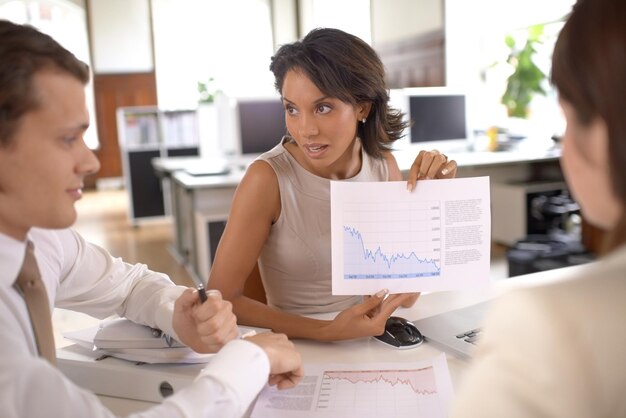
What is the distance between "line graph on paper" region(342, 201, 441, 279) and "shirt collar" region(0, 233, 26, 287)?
62cm

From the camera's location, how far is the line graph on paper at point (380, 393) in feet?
3.13

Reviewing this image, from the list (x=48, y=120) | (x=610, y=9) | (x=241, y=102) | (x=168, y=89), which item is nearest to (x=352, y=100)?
(x=48, y=120)

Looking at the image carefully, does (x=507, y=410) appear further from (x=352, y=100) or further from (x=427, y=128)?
(x=427, y=128)

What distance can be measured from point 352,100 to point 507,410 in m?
1.10

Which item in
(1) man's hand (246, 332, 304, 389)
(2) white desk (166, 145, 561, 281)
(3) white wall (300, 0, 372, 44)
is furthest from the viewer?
(3) white wall (300, 0, 372, 44)

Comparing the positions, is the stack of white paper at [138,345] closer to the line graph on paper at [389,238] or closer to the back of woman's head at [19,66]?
the line graph on paper at [389,238]

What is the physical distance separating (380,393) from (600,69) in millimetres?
668

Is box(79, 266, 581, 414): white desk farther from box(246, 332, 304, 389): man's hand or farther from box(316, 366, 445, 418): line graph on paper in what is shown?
box(246, 332, 304, 389): man's hand

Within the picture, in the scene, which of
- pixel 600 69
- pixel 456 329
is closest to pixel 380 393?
pixel 456 329

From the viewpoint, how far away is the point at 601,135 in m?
0.53

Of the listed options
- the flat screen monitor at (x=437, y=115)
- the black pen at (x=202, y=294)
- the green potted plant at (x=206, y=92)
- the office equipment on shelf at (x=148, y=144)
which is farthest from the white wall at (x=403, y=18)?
the black pen at (x=202, y=294)

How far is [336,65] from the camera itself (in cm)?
147

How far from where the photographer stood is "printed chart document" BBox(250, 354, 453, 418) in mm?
954

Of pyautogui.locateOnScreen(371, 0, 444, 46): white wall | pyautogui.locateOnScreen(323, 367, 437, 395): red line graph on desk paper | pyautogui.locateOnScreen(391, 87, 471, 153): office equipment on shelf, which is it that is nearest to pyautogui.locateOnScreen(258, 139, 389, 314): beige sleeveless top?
pyautogui.locateOnScreen(323, 367, 437, 395): red line graph on desk paper
